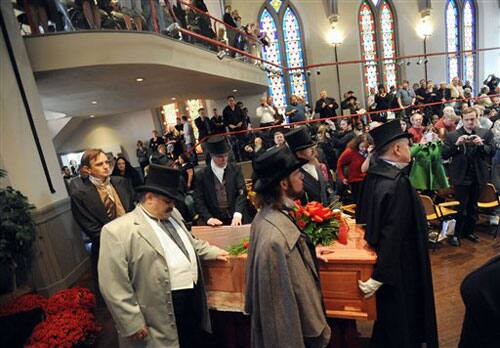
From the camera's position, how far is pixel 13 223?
269 cm

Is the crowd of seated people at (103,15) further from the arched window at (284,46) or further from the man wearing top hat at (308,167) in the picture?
the arched window at (284,46)

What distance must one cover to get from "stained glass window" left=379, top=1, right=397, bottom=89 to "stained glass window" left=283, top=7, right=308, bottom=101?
409cm

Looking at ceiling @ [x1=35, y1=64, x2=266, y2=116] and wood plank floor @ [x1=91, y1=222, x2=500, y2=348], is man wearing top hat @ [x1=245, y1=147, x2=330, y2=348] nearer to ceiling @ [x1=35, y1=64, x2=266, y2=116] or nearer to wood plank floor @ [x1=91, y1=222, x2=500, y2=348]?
wood plank floor @ [x1=91, y1=222, x2=500, y2=348]

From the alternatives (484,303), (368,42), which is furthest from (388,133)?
(368,42)

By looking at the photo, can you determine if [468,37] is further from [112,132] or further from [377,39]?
[112,132]

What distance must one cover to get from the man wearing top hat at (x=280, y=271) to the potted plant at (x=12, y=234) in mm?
2506

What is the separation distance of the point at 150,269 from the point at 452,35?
59.6 feet

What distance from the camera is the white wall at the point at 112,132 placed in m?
13.1

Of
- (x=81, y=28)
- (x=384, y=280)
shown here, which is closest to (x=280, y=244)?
(x=384, y=280)

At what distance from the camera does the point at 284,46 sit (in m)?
12.8

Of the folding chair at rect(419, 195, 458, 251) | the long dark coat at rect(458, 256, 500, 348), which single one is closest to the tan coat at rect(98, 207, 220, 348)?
the long dark coat at rect(458, 256, 500, 348)

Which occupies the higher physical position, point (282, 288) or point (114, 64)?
point (114, 64)

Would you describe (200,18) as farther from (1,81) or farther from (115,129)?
(115,129)

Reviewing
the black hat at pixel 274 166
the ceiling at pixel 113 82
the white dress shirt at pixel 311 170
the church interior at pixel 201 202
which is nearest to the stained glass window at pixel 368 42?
the church interior at pixel 201 202
